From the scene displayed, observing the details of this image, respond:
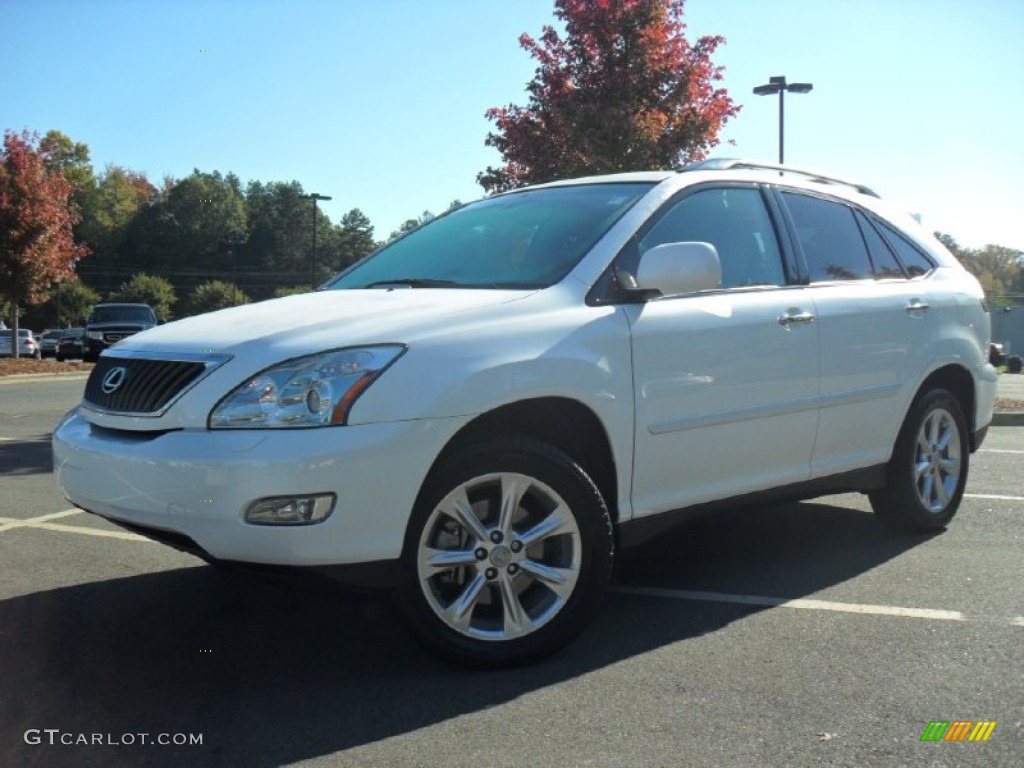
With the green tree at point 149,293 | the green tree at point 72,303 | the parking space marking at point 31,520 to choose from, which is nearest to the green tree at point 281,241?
the green tree at point 72,303

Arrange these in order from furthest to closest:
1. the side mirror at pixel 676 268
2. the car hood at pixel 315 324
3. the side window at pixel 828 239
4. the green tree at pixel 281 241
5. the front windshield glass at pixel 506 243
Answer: the green tree at pixel 281 241
the side window at pixel 828 239
the front windshield glass at pixel 506 243
the side mirror at pixel 676 268
the car hood at pixel 315 324

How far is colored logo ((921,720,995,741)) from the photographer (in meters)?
2.88

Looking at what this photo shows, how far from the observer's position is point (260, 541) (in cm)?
303

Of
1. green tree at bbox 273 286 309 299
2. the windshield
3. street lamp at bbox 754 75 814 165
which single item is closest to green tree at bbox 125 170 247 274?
green tree at bbox 273 286 309 299

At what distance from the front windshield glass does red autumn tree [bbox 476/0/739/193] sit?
8.24 m

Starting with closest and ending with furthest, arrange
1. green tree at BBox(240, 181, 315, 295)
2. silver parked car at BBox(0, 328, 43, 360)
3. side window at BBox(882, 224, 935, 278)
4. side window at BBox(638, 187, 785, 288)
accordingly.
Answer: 1. side window at BBox(638, 187, 785, 288)
2. side window at BBox(882, 224, 935, 278)
3. silver parked car at BBox(0, 328, 43, 360)
4. green tree at BBox(240, 181, 315, 295)

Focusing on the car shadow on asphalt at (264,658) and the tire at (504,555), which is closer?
the car shadow on asphalt at (264,658)

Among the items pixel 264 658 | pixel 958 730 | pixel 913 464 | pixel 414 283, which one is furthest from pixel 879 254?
pixel 264 658

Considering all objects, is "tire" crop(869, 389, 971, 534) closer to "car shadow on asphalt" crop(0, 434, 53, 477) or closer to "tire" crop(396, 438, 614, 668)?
"tire" crop(396, 438, 614, 668)

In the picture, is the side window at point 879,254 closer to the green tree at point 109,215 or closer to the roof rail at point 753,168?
the roof rail at point 753,168

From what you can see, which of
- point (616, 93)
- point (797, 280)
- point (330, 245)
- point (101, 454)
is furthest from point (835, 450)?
point (330, 245)

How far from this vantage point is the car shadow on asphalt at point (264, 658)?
2.90 metres

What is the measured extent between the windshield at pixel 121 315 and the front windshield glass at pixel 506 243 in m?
25.5

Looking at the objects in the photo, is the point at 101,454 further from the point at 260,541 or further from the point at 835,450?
the point at 835,450
